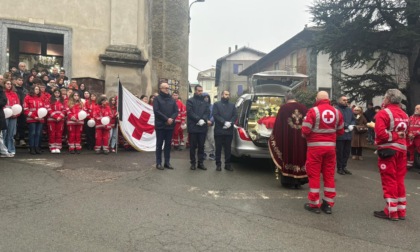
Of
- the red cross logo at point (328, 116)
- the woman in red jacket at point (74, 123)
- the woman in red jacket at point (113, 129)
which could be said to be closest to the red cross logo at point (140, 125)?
the woman in red jacket at point (113, 129)

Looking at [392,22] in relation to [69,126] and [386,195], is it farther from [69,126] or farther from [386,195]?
[69,126]

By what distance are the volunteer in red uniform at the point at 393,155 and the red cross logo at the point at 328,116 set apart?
0.64 m

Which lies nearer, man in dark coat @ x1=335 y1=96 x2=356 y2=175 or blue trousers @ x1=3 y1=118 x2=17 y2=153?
blue trousers @ x1=3 y1=118 x2=17 y2=153

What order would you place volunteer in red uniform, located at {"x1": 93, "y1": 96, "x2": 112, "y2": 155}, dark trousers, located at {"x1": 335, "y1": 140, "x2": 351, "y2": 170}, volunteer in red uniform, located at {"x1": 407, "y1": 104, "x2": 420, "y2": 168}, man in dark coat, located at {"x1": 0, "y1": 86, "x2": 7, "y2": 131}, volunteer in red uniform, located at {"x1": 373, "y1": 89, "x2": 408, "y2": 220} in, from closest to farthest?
volunteer in red uniform, located at {"x1": 373, "y1": 89, "x2": 408, "y2": 220}
man in dark coat, located at {"x1": 0, "y1": 86, "x2": 7, "y2": 131}
dark trousers, located at {"x1": 335, "y1": 140, "x2": 351, "y2": 170}
volunteer in red uniform, located at {"x1": 407, "y1": 104, "x2": 420, "y2": 168}
volunteer in red uniform, located at {"x1": 93, "y1": 96, "x2": 112, "y2": 155}

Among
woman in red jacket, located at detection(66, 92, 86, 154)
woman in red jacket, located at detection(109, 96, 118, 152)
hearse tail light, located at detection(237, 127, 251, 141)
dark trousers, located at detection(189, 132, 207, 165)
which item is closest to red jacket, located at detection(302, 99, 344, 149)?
hearse tail light, located at detection(237, 127, 251, 141)

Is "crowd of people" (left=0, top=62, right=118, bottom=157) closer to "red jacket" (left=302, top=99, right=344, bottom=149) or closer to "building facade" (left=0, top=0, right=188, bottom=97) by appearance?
"building facade" (left=0, top=0, right=188, bottom=97)

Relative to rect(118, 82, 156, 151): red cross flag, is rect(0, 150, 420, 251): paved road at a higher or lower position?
lower

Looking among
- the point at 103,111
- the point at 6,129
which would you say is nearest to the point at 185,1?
the point at 103,111

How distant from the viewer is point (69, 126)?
10.4m

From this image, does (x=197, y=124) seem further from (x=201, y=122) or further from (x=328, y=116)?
(x=328, y=116)

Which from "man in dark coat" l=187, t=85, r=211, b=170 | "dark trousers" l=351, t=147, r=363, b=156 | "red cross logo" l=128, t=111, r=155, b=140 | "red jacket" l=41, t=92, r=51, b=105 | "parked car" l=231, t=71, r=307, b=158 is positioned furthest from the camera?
"dark trousers" l=351, t=147, r=363, b=156

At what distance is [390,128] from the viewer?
5.57 meters

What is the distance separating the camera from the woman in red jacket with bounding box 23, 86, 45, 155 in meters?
9.50

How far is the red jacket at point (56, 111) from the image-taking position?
991 cm
